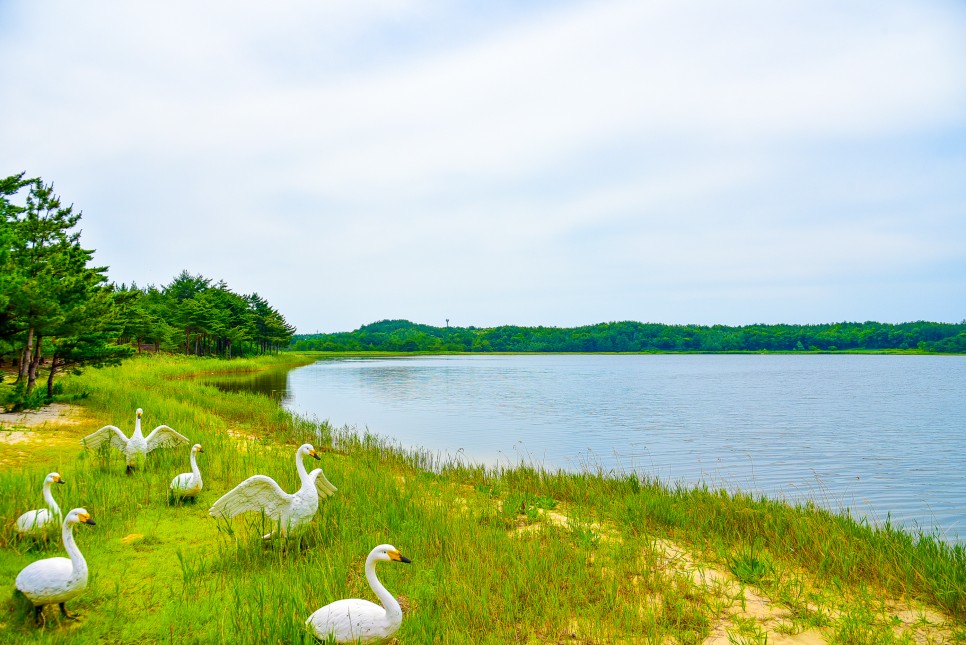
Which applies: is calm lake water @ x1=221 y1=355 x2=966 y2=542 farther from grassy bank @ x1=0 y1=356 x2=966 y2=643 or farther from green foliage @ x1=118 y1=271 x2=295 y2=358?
green foliage @ x1=118 y1=271 x2=295 y2=358

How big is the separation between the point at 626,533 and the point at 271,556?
16.6ft

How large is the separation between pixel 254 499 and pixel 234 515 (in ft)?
0.94

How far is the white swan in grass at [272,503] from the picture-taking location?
607cm

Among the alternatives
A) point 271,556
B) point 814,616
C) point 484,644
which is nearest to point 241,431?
point 271,556

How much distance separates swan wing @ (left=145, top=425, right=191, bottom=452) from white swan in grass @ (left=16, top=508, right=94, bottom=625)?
5.24 metres

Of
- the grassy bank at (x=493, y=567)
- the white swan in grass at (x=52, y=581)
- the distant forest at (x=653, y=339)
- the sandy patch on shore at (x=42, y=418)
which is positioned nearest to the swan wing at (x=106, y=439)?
the grassy bank at (x=493, y=567)

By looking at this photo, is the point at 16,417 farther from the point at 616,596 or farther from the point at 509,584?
the point at 616,596

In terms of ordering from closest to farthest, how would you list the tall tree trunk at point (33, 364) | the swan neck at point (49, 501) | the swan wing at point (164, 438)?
the swan neck at point (49, 501) < the swan wing at point (164, 438) < the tall tree trunk at point (33, 364)

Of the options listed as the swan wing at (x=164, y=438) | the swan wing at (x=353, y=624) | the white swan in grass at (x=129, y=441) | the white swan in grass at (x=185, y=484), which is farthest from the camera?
the swan wing at (x=164, y=438)

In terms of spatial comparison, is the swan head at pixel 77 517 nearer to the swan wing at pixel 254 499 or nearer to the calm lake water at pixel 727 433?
the swan wing at pixel 254 499

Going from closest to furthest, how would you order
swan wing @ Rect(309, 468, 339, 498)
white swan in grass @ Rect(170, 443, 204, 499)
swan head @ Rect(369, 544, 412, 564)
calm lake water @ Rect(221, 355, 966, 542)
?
swan head @ Rect(369, 544, 412, 564) < swan wing @ Rect(309, 468, 339, 498) < white swan in grass @ Rect(170, 443, 204, 499) < calm lake water @ Rect(221, 355, 966, 542)

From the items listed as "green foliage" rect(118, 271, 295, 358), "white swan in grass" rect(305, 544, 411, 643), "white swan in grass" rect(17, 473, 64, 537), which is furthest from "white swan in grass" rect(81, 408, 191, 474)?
"green foliage" rect(118, 271, 295, 358)

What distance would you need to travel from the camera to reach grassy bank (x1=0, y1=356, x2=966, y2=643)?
4898 millimetres

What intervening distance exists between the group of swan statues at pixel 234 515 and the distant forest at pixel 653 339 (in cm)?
14601
